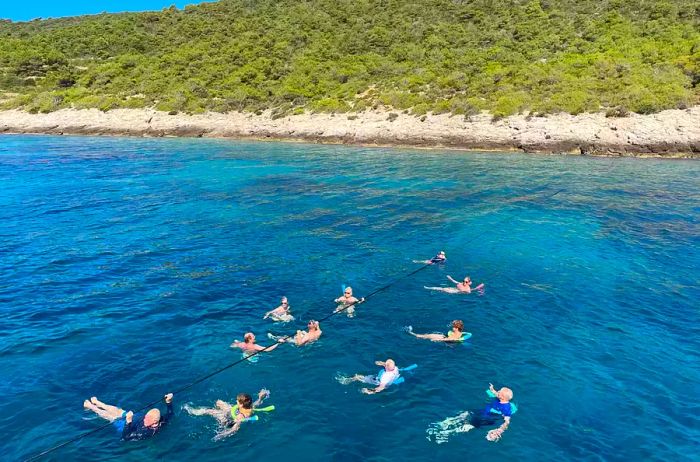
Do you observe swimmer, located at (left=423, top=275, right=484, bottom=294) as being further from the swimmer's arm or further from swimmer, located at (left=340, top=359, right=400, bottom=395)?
the swimmer's arm

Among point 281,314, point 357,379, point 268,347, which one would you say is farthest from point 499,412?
point 281,314

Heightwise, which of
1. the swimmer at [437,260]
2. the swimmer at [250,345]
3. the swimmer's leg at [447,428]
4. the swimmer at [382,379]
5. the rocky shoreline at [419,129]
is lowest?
the swimmer's leg at [447,428]

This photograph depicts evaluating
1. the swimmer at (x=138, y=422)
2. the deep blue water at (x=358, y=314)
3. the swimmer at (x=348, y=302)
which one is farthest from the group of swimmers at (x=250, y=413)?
the swimmer at (x=348, y=302)

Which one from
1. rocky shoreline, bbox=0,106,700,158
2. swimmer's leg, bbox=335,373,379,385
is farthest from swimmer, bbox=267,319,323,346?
rocky shoreline, bbox=0,106,700,158

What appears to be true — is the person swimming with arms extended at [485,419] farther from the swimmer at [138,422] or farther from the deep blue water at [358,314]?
the swimmer at [138,422]

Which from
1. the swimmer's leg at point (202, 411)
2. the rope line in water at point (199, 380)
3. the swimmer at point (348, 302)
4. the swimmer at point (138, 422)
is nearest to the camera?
the rope line in water at point (199, 380)
